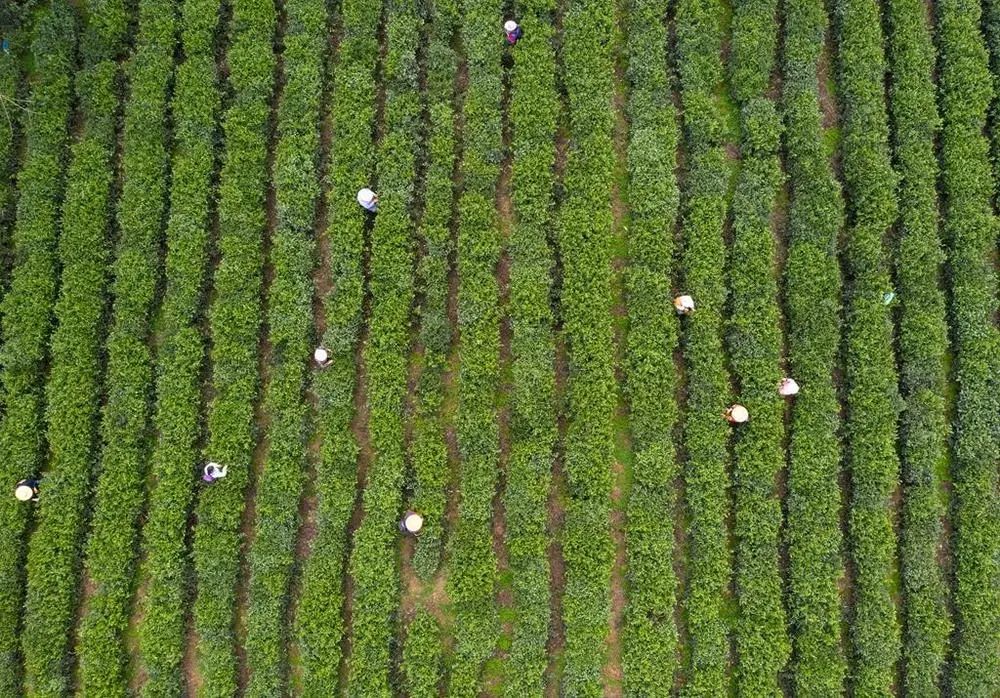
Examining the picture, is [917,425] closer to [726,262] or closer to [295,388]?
[726,262]

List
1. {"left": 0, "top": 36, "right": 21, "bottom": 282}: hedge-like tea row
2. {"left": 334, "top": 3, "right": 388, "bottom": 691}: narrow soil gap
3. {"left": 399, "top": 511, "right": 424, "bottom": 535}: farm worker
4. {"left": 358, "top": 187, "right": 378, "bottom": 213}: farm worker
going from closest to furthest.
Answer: {"left": 399, "top": 511, "right": 424, "bottom": 535}: farm worker, {"left": 334, "top": 3, "right": 388, "bottom": 691}: narrow soil gap, {"left": 358, "top": 187, "right": 378, "bottom": 213}: farm worker, {"left": 0, "top": 36, "right": 21, "bottom": 282}: hedge-like tea row

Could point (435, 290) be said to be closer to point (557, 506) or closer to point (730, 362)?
point (557, 506)

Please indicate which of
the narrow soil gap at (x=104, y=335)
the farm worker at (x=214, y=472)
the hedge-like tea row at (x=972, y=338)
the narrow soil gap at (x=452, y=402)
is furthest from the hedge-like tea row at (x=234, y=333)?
the hedge-like tea row at (x=972, y=338)

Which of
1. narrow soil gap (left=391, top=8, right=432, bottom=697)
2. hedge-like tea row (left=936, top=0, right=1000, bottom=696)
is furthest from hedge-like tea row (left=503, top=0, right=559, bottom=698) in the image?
hedge-like tea row (left=936, top=0, right=1000, bottom=696)

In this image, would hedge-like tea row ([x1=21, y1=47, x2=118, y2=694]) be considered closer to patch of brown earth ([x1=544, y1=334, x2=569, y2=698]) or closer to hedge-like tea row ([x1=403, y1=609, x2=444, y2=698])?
hedge-like tea row ([x1=403, y1=609, x2=444, y2=698])

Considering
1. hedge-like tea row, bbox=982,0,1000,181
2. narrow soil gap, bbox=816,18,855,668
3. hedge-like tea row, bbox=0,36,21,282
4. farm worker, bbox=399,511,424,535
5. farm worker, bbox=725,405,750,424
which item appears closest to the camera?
farm worker, bbox=399,511,424,535

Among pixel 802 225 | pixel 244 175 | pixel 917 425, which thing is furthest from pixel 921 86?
pixel 244 175

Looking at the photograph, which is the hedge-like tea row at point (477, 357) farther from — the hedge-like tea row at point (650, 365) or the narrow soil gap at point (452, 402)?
the hedge-like tea row at point (650, 365)
